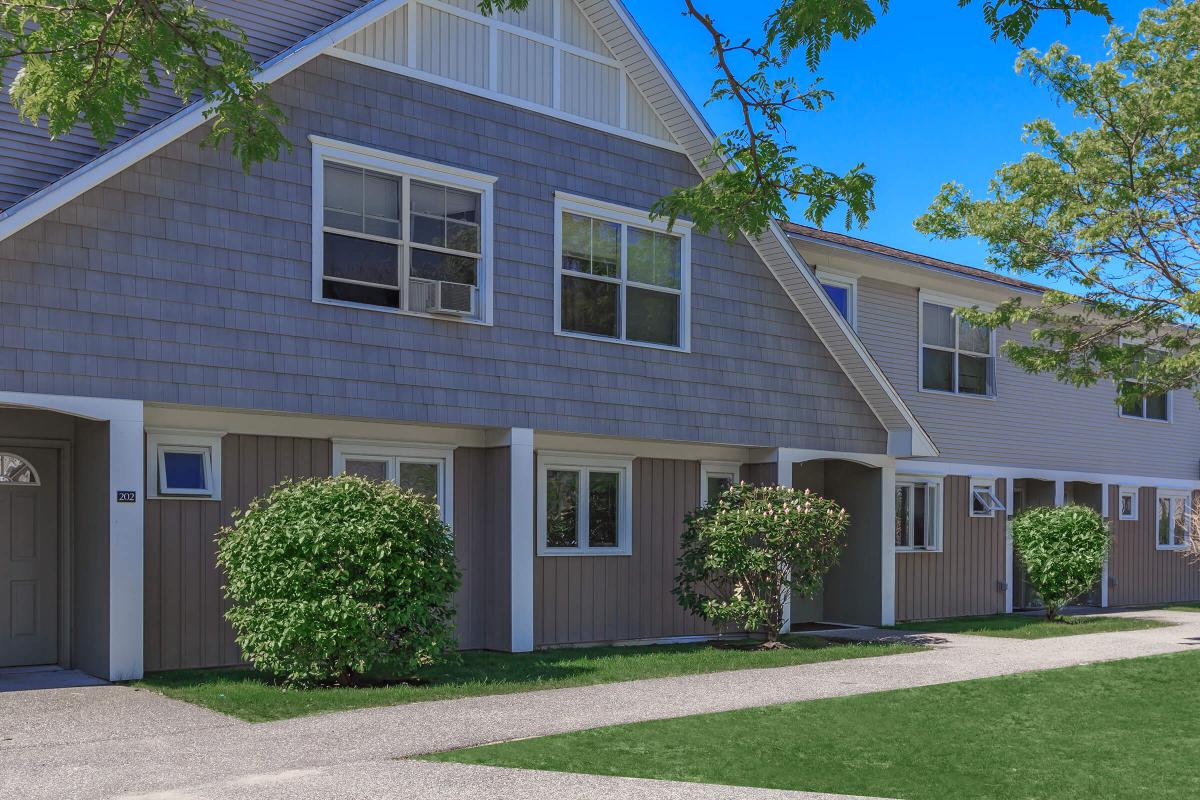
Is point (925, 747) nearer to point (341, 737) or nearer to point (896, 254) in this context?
point (341, 737)

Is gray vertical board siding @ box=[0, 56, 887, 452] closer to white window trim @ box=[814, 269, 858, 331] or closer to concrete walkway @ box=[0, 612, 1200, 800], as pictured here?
white window trim @ box=[814, 269, 858, 331]

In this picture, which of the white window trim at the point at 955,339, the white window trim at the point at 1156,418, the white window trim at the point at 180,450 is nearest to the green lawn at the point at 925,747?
the white window trim at the point at 180,450

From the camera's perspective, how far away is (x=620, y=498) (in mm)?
16531

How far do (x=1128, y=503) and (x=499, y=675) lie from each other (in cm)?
1784

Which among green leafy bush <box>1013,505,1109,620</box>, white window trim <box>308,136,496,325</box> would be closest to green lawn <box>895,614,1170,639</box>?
green leafy bush <box>1013,505,1109,620</box>

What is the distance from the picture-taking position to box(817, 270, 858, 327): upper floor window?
19.8 meters

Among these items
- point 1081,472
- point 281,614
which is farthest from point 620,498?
point 1081,472

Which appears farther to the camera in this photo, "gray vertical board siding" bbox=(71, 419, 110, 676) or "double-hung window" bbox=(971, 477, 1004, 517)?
"double-hung window" bbox=(971, 477, 1004, 517)

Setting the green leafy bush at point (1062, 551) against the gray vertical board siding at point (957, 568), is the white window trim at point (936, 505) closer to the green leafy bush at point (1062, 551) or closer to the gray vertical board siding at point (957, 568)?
the gray vertical board siding at point (957, 568)

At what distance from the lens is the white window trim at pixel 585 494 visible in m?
15.6

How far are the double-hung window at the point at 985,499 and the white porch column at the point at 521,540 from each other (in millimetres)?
10105

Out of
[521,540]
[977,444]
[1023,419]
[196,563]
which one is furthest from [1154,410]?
[196,563]

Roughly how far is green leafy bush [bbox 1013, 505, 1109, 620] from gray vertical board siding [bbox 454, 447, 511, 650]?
977 cm

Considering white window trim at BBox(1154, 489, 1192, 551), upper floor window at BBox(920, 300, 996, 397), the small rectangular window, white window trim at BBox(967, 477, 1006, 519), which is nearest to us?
upper floor window at BBox(920, 300, 996, 397)
